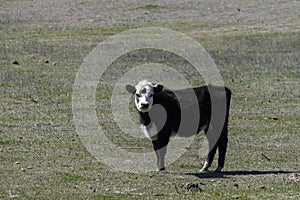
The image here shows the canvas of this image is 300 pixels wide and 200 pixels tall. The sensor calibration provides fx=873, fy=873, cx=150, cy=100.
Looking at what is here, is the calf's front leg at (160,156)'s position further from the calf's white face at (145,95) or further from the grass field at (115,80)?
the calf's white face at (145,95)

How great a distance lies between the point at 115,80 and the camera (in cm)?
2948

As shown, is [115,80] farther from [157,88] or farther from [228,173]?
[228,173]

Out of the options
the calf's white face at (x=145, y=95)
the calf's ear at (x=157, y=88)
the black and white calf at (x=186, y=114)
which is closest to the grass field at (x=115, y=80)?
the black and white calf at (x=186, y=114)

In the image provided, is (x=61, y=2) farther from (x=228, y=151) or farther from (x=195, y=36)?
(x=228, y=151)

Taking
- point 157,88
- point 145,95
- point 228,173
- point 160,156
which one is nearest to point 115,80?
point 157,88

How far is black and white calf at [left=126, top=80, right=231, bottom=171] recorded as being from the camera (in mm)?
16094

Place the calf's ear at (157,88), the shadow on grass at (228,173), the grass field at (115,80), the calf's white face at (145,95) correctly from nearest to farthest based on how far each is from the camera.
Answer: the grass field at (115,80) < the shadow on grass at (228,173) < the calf's white face at (145,95) < the calf's ear at (157,88)

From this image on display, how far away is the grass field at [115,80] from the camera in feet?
47.0

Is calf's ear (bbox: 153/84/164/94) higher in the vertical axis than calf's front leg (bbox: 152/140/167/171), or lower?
higher

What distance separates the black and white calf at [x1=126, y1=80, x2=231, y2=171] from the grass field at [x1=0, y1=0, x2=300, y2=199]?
20.7 inches

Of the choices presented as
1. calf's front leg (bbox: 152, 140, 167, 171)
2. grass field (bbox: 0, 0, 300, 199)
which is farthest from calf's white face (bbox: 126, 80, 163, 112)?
grass field (bbox: 0, 0, 300, 199)

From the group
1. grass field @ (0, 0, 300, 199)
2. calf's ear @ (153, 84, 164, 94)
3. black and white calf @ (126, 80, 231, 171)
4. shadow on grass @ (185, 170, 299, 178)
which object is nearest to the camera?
grass field @ (0, 0, 300, 199)

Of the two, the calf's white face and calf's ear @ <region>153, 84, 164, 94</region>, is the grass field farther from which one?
calf's ear @ <region>153, 84, 164, 94</region>

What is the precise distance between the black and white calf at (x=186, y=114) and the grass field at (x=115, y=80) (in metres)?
0.53
